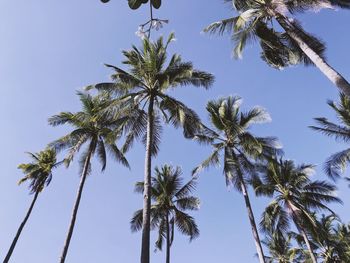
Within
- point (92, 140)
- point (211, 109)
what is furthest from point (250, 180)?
point (92, 140)

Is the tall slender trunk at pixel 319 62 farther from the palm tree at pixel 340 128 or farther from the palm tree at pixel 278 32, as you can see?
the palm tree at pixel 340 128

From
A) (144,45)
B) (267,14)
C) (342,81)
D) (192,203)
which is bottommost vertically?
(342,81)

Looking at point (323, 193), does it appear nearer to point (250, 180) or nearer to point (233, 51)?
point (250, 180)

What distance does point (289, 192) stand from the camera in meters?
22.7

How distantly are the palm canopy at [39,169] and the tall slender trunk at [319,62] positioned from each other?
16.6m

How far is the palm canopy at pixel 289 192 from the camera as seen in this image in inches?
881

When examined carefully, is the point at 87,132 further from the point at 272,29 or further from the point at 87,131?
the point at 272,29

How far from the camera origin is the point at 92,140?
19.0 meters

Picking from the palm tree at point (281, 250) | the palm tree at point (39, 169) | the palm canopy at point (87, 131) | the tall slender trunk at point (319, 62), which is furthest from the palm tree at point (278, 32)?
the palm tree at point (281, 250)

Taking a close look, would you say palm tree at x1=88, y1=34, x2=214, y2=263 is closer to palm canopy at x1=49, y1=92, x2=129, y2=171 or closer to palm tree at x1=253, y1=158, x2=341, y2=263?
palm canopy at x1=49, y1=92, x2=129, y2=171

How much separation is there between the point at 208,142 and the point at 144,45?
7593mm

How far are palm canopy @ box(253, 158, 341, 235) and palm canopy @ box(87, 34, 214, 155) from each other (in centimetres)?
984

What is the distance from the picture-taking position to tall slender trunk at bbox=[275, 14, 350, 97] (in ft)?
29.3

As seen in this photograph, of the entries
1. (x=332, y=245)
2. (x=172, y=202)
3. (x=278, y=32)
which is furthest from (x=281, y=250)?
(x=278, y=32)
